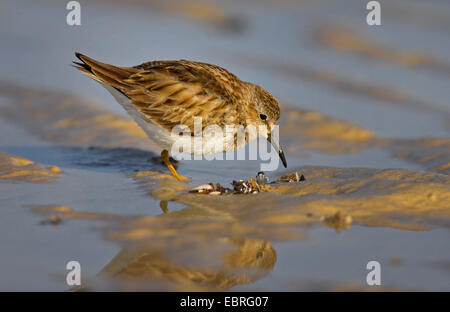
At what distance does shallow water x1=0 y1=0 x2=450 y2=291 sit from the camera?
4.78m

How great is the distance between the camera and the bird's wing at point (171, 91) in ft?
25.4

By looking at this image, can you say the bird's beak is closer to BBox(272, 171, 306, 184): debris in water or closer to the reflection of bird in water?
BBox(272, 171, 306, 184): debris in water

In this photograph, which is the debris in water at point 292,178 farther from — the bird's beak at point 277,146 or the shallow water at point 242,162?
the bird's beak at point 277,146

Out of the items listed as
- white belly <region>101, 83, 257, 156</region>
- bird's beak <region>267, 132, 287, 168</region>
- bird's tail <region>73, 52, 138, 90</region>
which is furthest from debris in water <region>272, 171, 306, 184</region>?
bird's tail <region>73, 52, 138, 90</region>

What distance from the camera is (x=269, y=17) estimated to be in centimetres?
1457

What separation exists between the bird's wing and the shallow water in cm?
82

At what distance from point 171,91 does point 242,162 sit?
1.73 meters

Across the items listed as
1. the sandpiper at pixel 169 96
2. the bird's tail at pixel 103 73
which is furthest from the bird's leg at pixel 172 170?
the bird's tail at pixel 103 73

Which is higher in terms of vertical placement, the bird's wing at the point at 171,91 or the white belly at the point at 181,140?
the bird's wing at the point at 171,91

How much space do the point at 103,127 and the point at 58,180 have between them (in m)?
2.80

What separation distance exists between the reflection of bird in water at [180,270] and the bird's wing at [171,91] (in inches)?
118

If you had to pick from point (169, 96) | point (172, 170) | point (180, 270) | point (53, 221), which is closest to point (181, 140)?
point (172, 170)
